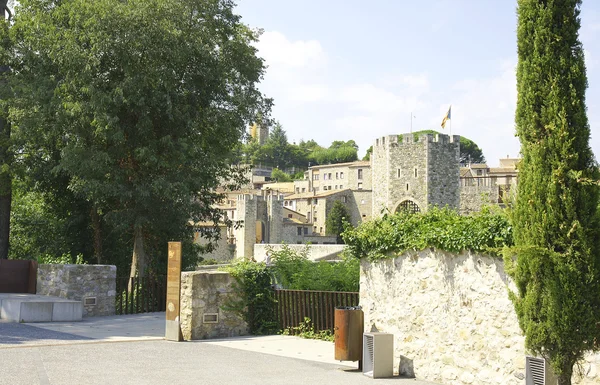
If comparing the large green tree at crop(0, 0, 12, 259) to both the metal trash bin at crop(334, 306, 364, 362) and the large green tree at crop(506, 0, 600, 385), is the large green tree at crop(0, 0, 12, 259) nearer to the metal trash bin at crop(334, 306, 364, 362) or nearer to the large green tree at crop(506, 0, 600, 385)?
the metal trash bin at crop(334, 306, 364, 362)

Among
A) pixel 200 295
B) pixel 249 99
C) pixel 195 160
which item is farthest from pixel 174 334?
pixel 249 99

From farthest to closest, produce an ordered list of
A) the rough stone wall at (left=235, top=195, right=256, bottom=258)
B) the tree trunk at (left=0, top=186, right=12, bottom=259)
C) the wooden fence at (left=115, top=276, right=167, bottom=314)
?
the rough stone wall at (left=235, top=195, right=256, bottom=258) → the tree trunk at (left=0, top=186, right=12, bottom=259) → the wooden fence at (left=115, top=276, right=167, bottom=314)

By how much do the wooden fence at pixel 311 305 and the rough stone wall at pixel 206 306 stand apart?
1.00m

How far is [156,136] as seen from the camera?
23.3 meters

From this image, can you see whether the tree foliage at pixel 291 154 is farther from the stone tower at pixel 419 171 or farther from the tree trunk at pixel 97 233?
the tree trunk at pixel 97 233

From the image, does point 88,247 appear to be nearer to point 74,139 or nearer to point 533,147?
point 74,139

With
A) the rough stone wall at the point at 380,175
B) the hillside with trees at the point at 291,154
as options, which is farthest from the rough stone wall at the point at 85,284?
the hillside with trees at the point at 291,154

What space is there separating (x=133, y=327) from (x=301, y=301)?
167 inches

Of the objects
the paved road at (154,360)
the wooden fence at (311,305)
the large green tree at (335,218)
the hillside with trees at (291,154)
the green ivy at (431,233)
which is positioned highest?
the hillside with trees at (291,154)

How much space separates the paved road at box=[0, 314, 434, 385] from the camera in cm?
985

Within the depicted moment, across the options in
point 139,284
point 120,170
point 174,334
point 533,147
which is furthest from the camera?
point 120,170

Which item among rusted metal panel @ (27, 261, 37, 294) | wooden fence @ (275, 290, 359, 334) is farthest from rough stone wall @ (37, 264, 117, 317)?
wooden fence @ (275, 290, 359, 334)

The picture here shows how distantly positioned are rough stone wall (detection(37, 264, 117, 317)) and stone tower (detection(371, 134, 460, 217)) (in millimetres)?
42073

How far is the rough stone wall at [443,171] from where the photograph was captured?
196 ft
